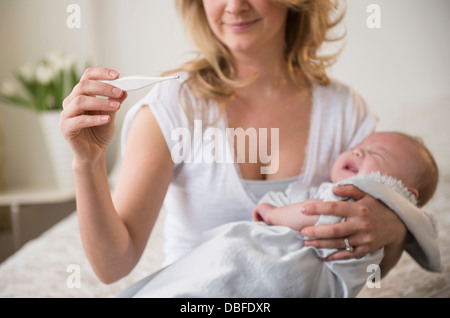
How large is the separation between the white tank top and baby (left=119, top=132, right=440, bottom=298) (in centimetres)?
4

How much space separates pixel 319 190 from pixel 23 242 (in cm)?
85

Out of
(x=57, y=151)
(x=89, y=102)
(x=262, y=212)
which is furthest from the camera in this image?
(x=57, y=151)

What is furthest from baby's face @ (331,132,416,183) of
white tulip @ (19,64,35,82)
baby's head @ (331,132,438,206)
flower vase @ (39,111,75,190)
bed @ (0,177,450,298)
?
white tulip @ (19,64,35,82)

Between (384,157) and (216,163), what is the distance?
0.86 ft

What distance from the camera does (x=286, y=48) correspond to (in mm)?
841

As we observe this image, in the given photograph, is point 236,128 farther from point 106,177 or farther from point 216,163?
point 106,177

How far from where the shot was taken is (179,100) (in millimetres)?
788

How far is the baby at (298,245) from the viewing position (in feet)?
2.12

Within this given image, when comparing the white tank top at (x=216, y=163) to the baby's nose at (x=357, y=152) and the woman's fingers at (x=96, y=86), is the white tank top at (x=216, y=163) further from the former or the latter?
the woman's fingers at (x=96, y=86)

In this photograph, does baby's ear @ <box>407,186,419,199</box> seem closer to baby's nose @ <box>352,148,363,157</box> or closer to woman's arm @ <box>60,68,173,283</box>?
baby's nose @ <box>352,148,363,157</box>

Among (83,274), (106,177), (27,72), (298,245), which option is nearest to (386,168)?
(298,245)

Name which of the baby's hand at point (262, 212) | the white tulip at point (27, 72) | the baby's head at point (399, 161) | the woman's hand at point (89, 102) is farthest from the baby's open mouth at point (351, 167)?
the white tulip at point (27, 72)

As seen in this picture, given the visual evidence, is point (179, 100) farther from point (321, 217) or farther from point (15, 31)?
point (15, 31)
